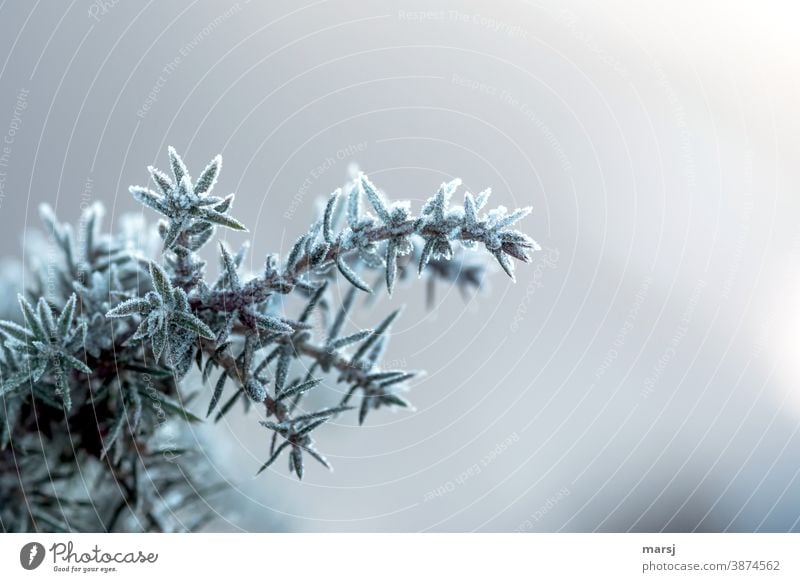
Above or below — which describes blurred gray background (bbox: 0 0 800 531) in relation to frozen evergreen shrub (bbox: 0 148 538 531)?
above

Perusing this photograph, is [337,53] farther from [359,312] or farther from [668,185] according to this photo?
[668,185]

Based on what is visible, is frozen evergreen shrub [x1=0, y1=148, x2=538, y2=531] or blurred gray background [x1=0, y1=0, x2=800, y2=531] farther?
blurred gray background [x1=0, y1=0, x2=800, y2=531]

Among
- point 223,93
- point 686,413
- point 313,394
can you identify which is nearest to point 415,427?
point 313,394

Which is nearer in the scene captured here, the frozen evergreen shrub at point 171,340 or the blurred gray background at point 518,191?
the frozen evergreen shrub at point 171,340

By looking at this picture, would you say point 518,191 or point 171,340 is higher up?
point 518,191

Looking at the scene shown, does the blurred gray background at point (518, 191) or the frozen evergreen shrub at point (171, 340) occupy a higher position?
the blurred gray background at point (518, 191)

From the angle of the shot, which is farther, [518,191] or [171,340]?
[518,191]
